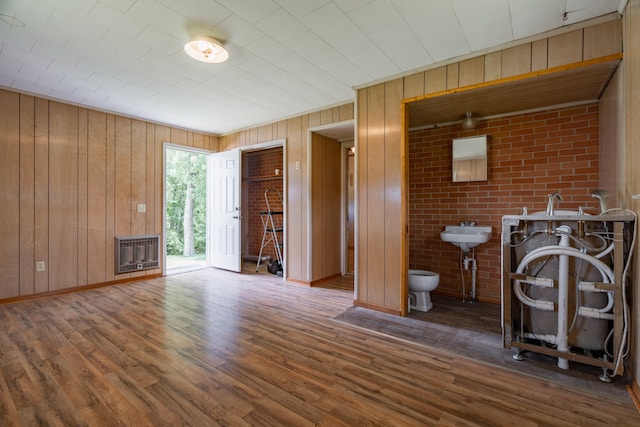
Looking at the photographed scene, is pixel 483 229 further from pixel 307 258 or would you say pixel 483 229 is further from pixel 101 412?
pixel 101 412

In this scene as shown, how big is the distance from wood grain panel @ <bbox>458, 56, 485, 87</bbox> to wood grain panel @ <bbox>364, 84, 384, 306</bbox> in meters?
0.79

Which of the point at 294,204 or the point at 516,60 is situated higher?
the point at 516,60

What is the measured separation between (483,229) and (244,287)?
3256 mm

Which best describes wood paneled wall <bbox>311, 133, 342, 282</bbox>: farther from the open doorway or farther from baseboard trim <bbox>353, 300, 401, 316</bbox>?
the open doorway

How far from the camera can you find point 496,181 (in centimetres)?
344

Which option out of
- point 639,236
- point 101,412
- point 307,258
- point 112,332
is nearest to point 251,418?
point 101,412

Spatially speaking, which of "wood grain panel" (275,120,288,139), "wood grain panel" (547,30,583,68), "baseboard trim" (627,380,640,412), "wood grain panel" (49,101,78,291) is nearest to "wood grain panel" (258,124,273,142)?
"wood grain panel" (275,120,288,139)

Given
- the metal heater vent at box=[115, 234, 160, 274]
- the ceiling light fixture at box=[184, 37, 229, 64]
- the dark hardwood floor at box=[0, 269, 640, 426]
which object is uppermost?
the ceiling light fixture at box=[184, 37, 229, 64]

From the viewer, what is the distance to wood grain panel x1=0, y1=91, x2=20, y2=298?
134 inches

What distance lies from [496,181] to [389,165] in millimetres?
1395

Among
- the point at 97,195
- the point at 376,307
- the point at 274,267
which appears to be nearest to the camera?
the point at 376,307

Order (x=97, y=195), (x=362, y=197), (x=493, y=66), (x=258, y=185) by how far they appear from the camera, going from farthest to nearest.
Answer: (x=258, y=185) → (x=97, y=195) → (x=362, y=197) → (x=493, y=66)

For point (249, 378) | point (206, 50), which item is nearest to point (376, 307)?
point (249, 378)

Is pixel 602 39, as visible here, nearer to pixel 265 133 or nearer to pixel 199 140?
pixel 265 133
